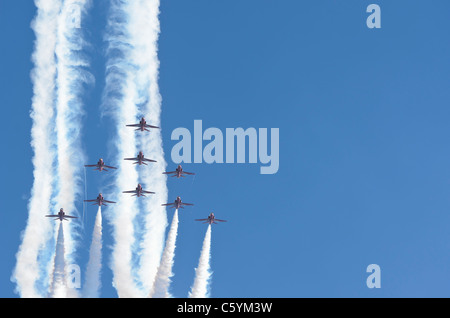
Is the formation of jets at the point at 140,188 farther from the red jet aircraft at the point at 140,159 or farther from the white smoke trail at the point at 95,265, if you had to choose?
the white smoke trail at the point at 95,265

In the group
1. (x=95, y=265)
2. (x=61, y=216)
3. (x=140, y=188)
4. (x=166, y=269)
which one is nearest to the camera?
(x=166, y=269)

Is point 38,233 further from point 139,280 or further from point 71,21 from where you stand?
→ point 71,21

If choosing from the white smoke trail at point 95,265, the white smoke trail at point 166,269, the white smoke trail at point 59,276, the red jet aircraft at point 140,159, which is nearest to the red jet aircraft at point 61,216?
the white smoke trail at point 95,265

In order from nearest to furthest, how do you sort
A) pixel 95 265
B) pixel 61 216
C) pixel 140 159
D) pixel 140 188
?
pixel 95 265 < pixel 61 216 < pixel 140 159 < pixel 140 188

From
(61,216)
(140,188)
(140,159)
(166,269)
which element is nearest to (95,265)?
(61,216)

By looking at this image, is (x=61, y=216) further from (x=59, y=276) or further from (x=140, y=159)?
(x=140, y=159)

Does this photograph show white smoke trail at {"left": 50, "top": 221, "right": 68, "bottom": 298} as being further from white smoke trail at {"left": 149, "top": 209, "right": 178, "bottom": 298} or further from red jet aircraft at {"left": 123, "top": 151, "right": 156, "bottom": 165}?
red jet aircraft at {"left": 123, "top": 151, "right": 156, "bottom": 165}
